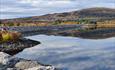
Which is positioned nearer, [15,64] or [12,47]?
[15,64]

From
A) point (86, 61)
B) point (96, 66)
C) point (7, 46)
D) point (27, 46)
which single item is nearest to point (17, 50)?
point (7, 46)

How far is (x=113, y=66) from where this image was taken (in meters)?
26.8

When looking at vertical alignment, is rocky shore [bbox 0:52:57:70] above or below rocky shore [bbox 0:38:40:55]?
above

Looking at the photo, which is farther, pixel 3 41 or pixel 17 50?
pixel 3 41

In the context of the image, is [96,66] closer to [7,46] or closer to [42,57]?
[42,57]

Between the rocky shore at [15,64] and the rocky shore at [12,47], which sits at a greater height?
the rocky shore at [15,64]

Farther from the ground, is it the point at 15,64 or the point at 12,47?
the point at 15,64

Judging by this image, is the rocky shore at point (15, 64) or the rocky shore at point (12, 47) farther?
the rocky shore at point (12, 47)

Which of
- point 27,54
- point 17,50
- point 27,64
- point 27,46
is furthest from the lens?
point 27,46

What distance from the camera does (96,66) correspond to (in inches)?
1057

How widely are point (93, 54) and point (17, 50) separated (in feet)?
23.5

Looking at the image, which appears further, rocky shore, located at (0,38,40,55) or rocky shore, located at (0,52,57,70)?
rocky shore, located at (0,38,40,55)

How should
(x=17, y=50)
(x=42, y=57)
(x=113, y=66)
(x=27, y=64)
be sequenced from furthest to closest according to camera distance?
(x=17, y=50), (x=42, y=57), (x=113, y=66), (x=27, y=64)

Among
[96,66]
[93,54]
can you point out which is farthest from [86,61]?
[93,54]
